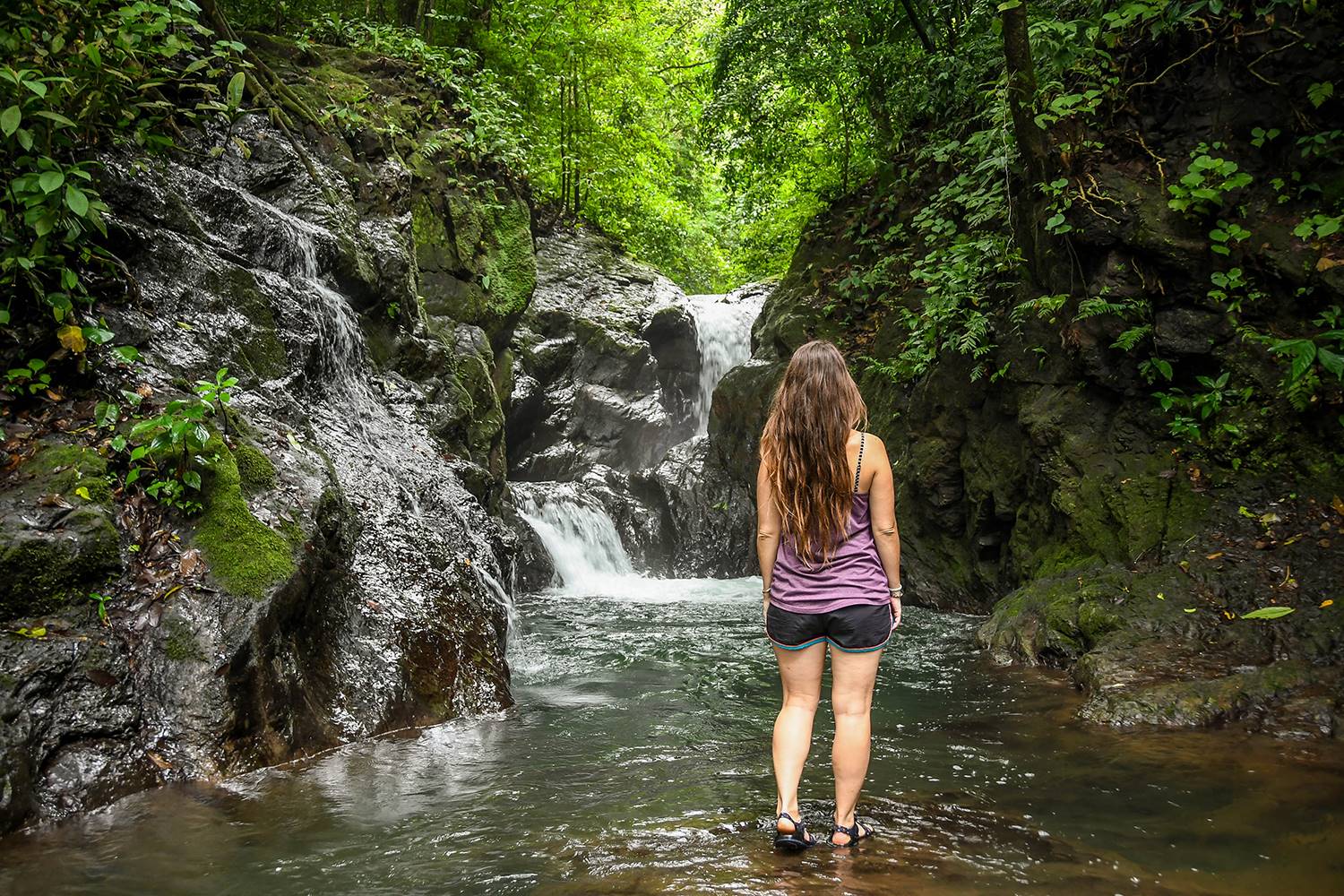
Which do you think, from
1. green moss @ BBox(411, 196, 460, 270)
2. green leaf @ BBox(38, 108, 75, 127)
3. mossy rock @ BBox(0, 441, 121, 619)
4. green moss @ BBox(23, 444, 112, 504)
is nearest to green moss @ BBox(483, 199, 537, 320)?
green moss @ BBox(411, 196, 460, 270)

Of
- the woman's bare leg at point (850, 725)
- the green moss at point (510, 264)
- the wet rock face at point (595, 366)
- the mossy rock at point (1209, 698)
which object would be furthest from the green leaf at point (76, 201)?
the wet rock face at point (595, 366)

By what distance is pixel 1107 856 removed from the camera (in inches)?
128

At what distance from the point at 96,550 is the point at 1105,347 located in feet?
25.8

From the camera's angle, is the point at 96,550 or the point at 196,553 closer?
the point at 96,550

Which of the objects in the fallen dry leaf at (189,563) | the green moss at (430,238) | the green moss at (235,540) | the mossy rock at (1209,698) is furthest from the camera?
the green moss at (430,238)

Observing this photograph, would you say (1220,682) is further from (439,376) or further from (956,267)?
(439,376)

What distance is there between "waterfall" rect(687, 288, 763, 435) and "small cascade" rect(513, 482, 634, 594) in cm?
428

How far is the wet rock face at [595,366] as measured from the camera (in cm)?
1605

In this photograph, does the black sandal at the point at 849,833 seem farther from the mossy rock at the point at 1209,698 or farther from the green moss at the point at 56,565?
the green moss at the point at 56,565

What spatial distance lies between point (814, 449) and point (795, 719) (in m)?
1.11

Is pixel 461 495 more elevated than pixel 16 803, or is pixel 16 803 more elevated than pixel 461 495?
pixel 461 495

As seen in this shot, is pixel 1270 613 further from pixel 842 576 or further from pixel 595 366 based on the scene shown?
pixel 595 366

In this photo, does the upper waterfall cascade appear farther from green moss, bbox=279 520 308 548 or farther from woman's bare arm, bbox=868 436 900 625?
woman's bare arm, bbox=868 436 900 625

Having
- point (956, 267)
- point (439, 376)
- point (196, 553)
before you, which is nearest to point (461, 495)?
point (439, 376)
